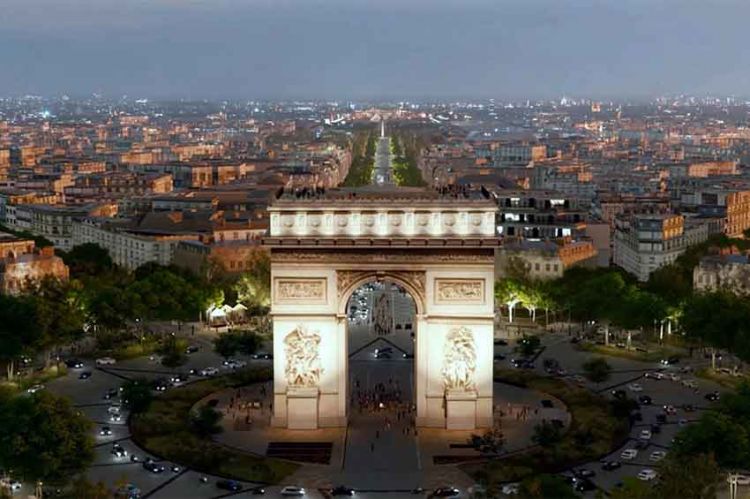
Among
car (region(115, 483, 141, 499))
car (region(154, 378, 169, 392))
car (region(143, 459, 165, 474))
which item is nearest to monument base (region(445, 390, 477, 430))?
car (region(143, 459, 165, 474))

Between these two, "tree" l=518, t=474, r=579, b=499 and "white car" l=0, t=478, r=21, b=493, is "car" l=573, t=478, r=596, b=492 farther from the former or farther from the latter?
"white car" l=0, t=478, r=21, b=493

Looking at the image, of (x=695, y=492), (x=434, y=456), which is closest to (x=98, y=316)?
(x=434, y=456)

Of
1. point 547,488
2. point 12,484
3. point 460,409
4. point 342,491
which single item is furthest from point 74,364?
point 547,488

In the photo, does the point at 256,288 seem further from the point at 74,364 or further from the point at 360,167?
the point at 360,167

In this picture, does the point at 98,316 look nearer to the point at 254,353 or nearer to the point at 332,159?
the point at 254,353

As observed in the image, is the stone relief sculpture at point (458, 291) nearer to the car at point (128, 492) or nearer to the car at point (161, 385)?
the car at point (128, 492)

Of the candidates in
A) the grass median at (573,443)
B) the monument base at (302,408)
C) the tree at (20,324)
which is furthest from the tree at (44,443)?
the tree at (20,324)
